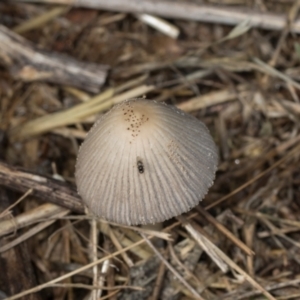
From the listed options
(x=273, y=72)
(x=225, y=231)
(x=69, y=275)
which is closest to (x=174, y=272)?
(x=225, y=231)

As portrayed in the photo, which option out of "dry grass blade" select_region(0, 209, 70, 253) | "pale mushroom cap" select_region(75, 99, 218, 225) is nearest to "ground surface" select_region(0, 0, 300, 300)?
"dry grass blade" select_region(0, 209, 70, 253)

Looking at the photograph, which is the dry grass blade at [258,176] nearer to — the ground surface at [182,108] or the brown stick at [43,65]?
the ground surface at [182,108]

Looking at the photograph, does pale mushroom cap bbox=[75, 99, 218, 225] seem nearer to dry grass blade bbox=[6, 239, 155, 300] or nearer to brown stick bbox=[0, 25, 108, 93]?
dry grass blade bbox=[6, 239, 155, 300]

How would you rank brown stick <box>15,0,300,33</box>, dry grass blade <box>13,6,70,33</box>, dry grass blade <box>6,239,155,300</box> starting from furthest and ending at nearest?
1. dry grass blade <box>13,6,70,33</box>
2. brown stick <box>15,0,300,33</box>
3. dry grass blade <box>6,239,155,300</box>

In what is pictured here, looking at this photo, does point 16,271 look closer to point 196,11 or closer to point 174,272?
point 174,272

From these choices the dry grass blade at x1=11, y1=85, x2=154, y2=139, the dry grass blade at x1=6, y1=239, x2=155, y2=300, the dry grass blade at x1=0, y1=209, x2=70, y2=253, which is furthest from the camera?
the dry grass blade at x1=11, y1=85, x2=154, y2=139

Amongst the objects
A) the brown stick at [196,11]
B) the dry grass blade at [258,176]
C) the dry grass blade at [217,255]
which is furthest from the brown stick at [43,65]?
the dry grass blade at [217,255]
